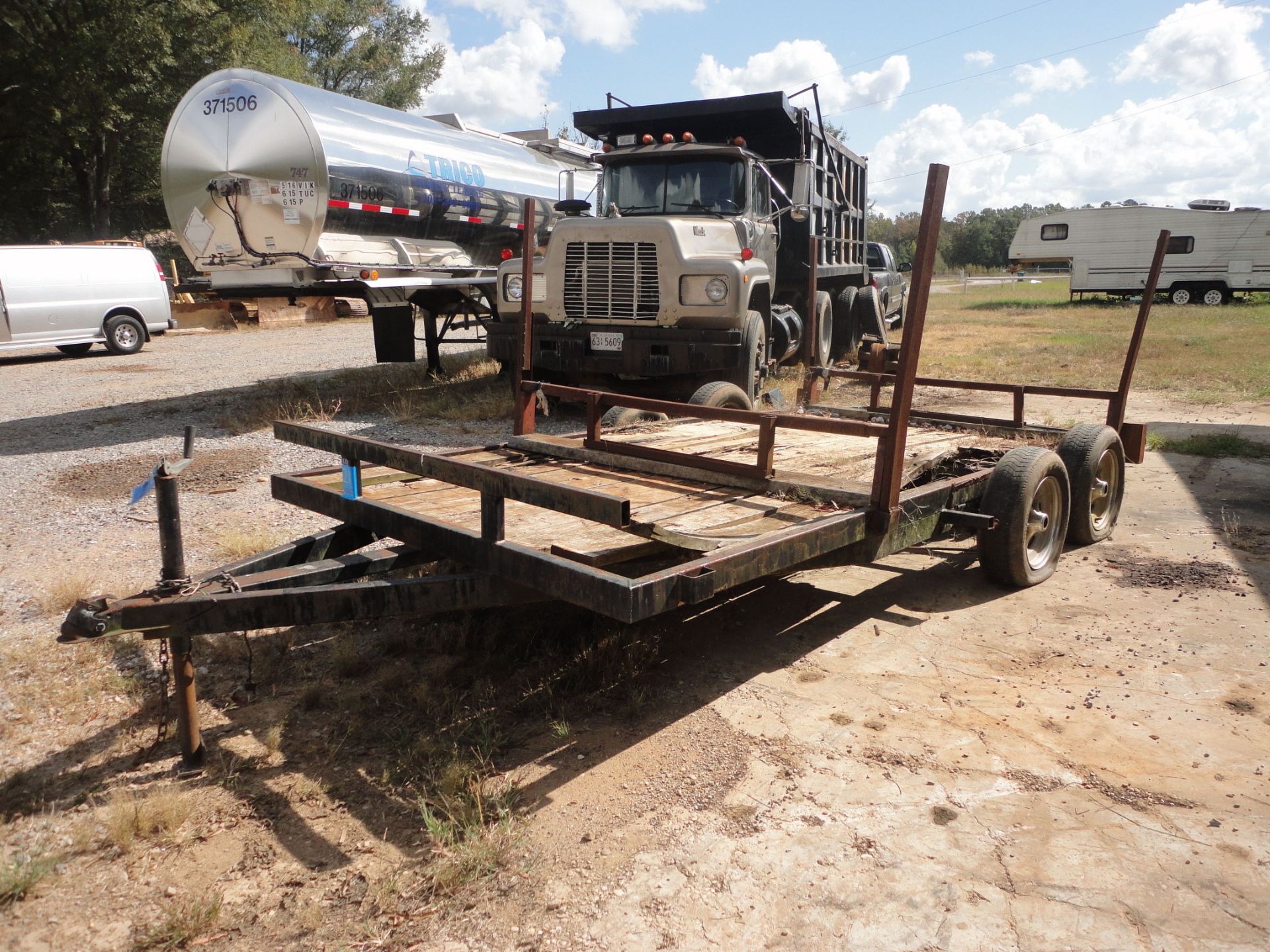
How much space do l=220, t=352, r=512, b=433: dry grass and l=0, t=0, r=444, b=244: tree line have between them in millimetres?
16411

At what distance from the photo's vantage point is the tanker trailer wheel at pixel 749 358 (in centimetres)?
882

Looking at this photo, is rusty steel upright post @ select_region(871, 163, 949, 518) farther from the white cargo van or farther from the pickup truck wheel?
the white cargo van

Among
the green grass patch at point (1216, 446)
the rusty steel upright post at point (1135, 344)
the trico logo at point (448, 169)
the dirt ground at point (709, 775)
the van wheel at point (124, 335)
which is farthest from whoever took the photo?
the van wheel at point (124, 335)

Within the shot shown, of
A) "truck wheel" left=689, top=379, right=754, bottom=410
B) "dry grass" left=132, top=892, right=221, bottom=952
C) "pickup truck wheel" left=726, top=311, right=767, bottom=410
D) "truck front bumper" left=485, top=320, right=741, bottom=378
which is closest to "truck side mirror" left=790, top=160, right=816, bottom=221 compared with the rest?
"pickup truck wheel" left=726, top=311, right=767, bottom=410

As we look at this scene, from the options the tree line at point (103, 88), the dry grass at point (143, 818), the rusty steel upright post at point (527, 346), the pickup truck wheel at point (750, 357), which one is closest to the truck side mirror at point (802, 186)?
the pickup truck wheel at point (750, 357)

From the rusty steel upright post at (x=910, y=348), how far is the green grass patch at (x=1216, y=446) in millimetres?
6031

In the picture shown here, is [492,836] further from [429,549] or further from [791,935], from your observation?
[429,549]

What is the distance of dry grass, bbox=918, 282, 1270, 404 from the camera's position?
45.2ft

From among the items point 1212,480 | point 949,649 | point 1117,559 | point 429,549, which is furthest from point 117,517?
point 1212,480

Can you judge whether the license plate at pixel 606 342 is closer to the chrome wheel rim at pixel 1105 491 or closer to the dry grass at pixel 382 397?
the dry grass at pixel 382 397

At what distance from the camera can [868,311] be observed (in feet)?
49.7

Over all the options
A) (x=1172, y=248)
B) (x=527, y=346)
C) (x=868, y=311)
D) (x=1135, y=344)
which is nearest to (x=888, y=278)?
(x=868, y=311)

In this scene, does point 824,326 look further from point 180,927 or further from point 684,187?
point 180,927

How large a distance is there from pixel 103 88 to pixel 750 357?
934 inches
